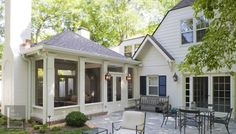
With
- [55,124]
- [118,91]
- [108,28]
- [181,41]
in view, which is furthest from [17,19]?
[108,28]

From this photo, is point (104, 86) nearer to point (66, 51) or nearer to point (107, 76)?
point (107, 76)

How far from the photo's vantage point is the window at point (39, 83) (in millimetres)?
9797

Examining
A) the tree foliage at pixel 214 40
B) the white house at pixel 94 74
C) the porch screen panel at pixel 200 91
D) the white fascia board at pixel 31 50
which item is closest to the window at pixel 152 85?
the white house at pixel 94 74

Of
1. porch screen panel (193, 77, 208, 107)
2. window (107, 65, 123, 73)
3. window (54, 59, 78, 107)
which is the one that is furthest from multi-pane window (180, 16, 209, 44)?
window (54, 59, 78, 107)

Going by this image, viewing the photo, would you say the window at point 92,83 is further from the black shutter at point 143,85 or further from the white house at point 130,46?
the white house at point 130,46

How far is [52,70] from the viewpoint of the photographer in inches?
368

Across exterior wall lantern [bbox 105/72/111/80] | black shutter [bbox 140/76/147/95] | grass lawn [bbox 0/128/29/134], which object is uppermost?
exterior wall lantern [bbox 105/72/111/80]

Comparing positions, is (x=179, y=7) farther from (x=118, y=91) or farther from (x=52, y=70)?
(x=52, y=70)

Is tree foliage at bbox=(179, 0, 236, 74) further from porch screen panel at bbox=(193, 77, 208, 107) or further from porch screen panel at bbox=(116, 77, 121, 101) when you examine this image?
porch screen panel at bbox=(116, 77, 121, 101)

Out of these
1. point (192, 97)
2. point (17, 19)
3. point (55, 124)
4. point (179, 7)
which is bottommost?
point (55, 124)

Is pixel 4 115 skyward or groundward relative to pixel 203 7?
groundward

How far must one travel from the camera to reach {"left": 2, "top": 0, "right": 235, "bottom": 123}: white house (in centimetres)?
981

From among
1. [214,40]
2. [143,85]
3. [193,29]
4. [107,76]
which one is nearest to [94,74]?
[107,76]

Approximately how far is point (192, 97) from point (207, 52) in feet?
22.0
